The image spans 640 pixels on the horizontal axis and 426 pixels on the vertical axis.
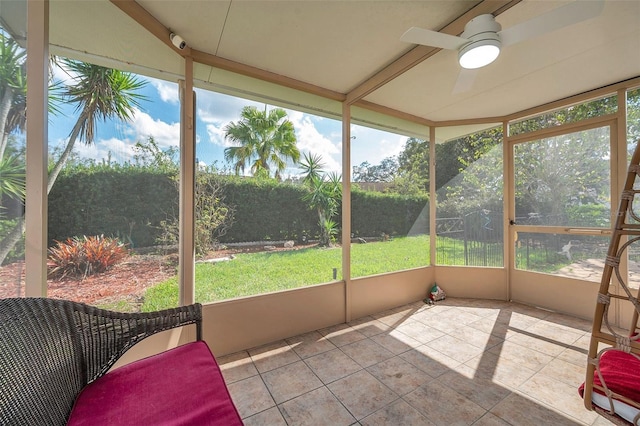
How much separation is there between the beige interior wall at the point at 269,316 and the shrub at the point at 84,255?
81cm

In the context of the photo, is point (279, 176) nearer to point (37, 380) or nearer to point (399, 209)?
point (399, 209)

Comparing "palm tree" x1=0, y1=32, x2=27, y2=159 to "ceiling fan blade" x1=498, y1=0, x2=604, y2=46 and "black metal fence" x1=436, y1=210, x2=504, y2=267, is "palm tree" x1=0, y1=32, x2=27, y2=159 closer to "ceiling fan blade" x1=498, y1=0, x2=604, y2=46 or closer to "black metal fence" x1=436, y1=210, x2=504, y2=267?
"ceiling fan blade" x1=498, y1=0, x2=604, y2=46

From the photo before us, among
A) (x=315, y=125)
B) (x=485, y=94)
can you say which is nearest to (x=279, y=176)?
(x=315, y=125)

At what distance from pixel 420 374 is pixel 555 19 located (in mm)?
2463

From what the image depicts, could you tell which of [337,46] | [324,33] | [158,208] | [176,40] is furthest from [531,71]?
[158,208]

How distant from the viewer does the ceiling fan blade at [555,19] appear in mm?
1235

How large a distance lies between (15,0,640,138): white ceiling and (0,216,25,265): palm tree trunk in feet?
2.95

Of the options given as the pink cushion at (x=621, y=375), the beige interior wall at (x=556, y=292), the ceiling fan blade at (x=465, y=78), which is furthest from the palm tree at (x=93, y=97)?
the beige interior wall at (x=556, y=292)

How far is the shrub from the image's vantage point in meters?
1.36

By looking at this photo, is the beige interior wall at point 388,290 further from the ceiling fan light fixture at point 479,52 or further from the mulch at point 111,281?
the ceiling fan light fixture at point 479,52

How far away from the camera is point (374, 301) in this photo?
310 centimetres

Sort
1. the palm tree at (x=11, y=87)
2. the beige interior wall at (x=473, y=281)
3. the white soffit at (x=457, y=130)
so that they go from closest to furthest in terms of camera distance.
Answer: the palm tree at (x=11, y=87) < the beige interior wall at (x=473, y=281) < the white soffit at (x=457, y=130)

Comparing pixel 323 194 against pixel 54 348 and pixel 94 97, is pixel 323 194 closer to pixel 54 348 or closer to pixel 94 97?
pixel 94 97

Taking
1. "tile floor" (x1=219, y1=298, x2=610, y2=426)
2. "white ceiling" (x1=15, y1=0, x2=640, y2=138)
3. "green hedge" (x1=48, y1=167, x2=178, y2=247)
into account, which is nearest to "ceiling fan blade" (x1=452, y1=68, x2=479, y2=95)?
"white ceiling" (x1=15, y1=0, x2=640, y2=138)
